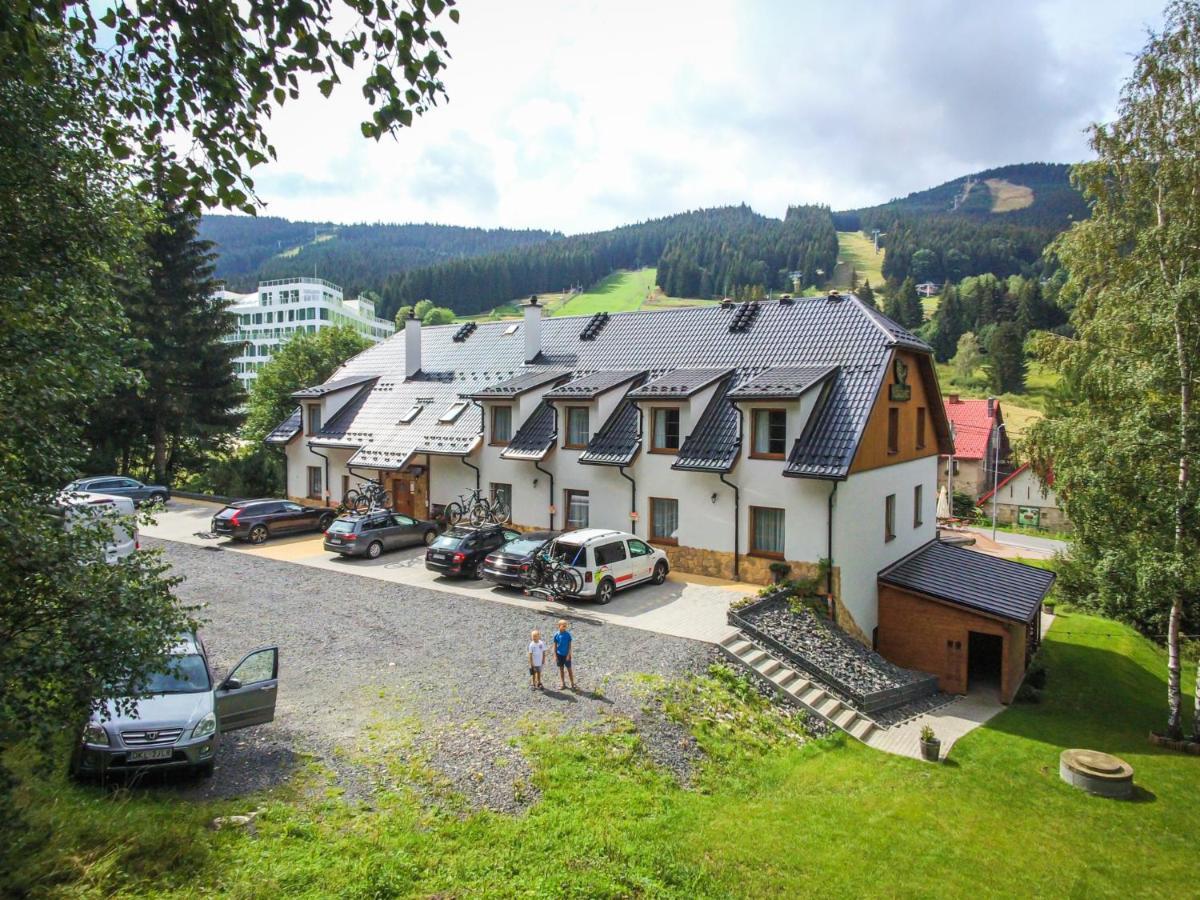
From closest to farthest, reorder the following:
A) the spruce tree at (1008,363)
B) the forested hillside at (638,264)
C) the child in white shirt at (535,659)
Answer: the child in white shirt at (535,659)
the spruce tree at (1008,363)
the forested hillside at (638,264)

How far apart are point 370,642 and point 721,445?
35.7ft

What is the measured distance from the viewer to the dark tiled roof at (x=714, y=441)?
20.5 metres

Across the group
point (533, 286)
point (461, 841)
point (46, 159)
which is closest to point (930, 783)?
point (461, 841)

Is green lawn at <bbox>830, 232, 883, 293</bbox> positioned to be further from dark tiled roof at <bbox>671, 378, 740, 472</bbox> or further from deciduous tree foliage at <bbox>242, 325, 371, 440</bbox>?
dark tiled roof at <bbox>671, 378, 740, 472</bbox>

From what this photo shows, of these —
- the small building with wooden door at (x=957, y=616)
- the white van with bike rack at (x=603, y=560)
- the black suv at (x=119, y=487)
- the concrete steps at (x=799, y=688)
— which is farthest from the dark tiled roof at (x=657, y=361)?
the black suv at (x=119, y=487)

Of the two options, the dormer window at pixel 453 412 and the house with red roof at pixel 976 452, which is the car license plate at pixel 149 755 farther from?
the house with red roof at pixel 976 452

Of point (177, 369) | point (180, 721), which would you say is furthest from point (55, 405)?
point (177, 369)

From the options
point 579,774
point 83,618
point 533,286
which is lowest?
point 579,774

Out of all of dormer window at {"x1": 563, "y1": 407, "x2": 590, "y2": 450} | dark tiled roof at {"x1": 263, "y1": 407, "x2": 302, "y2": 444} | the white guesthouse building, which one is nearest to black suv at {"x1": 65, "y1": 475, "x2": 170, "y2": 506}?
dark tiled roof at {"x1": 263, "y1": 407, "x2": 302, "y2": 444}

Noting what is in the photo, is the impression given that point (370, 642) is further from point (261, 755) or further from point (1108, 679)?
point (1108, 679)

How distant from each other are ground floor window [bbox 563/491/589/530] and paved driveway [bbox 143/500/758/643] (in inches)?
155

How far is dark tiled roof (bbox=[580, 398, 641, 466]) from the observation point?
22.2 m

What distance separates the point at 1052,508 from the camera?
55.8m

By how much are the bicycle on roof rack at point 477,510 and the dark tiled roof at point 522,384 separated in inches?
135
